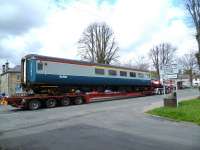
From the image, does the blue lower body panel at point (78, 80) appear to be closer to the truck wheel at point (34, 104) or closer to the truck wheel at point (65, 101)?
the truck wheel at point (65, 101)

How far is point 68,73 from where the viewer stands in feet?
Result: 85.7

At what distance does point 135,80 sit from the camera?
3662 cm

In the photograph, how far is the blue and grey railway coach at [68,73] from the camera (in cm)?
2328

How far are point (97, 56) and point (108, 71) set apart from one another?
1173 inches

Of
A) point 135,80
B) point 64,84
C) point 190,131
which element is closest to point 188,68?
point 135,80

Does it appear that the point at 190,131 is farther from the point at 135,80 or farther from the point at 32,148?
the point at 135,80

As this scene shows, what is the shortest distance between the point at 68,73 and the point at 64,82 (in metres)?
0.95

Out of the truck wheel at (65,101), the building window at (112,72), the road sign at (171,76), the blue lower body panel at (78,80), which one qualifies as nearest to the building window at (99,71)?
the blue lower body panel at (78,80)

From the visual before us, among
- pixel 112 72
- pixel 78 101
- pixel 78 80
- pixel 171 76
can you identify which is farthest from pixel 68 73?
pixel 171 76

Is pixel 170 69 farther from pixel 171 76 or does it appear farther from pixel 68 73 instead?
pixel 68 73

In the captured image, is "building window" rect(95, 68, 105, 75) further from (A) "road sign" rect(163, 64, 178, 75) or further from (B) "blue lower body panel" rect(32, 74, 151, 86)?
(A) "road sign" rect(163, 64, 178, 75)

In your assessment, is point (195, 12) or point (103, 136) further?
point (195, 12)

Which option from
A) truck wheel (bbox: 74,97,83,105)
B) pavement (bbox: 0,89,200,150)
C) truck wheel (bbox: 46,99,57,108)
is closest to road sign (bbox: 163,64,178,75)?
pavement (bbox: 0,89,200,150)

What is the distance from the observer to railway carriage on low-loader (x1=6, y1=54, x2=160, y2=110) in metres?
23.2
